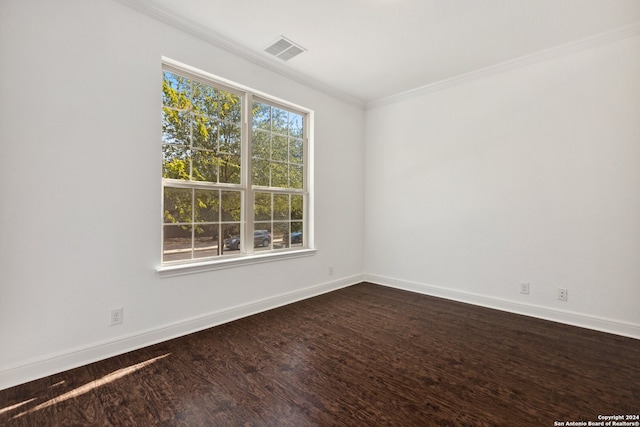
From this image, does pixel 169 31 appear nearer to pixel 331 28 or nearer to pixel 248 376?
pixel 331 28

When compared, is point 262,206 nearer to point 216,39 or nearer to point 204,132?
point 204,132

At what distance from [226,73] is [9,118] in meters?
1.80

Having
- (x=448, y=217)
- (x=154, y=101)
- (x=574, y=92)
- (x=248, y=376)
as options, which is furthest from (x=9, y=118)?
(x=574, y=92)

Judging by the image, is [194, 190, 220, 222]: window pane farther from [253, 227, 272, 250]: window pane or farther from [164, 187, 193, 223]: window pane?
[253, 227, 272, 250]: window pane

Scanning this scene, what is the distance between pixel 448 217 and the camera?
403 cm

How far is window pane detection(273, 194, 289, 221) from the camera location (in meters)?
3.82

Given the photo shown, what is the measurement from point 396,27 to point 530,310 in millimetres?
3346

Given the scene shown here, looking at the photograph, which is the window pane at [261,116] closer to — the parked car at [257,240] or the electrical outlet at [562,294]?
the parked car at [257,240]

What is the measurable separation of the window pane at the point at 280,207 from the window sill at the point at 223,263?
47 cm

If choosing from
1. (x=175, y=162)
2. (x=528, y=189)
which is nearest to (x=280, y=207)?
(x=175, y=162)

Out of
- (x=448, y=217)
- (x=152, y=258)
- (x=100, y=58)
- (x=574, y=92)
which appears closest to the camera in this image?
(x=100, y=58)

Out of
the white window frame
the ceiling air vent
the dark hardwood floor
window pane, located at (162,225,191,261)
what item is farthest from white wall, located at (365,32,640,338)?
window pane, located at (162,225,191,261)

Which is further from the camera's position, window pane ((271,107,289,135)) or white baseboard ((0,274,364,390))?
window pane ((271,107,289,135))

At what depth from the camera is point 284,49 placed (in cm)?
323
